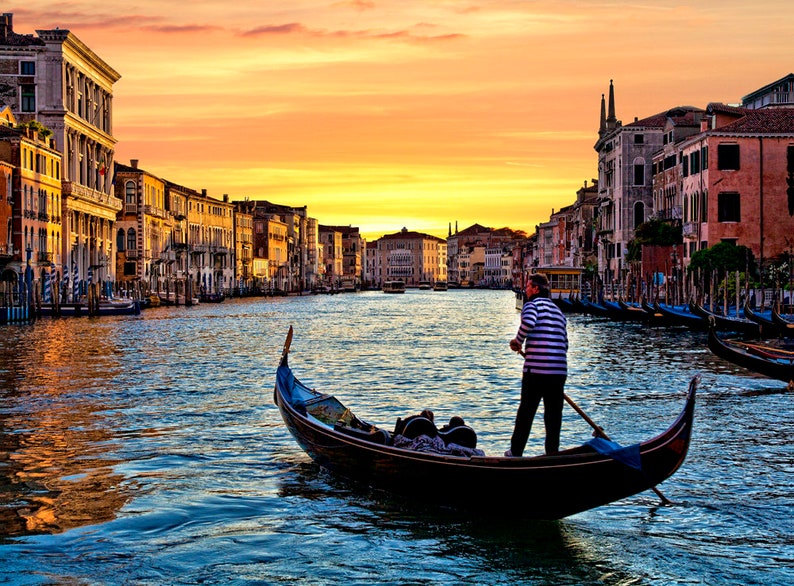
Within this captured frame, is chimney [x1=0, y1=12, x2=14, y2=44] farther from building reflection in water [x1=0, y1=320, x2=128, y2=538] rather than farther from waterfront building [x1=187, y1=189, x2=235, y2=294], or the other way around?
building reflection in water [x1=0, y1=320, x2=128, y2=538]

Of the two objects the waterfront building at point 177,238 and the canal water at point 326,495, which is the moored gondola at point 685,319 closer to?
the canal water at point 326,495

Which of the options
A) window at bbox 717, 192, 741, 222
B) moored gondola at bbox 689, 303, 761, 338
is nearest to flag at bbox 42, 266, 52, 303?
window at bbox 717, 192, 741, 222

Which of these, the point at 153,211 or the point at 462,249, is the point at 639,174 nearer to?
the point at 153,211

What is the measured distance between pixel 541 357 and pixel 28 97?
4673 centimetres

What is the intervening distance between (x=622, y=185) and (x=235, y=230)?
42.9 m

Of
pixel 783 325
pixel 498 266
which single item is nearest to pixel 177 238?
pixel 783 325

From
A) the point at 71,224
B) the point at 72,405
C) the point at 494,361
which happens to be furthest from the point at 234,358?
the point at 71,224

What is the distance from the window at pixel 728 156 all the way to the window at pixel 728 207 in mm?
895

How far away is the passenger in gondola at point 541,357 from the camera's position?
6852 mm

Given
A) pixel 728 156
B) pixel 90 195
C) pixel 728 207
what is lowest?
pixel 728 207

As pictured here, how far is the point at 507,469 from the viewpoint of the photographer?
6336 mm

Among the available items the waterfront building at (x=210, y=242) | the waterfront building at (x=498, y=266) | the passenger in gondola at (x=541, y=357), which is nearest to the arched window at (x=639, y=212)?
the waterfront building at (x=210, y=242)

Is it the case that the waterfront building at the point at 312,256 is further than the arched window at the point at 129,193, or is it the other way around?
the waterfront building at the point at 312,256

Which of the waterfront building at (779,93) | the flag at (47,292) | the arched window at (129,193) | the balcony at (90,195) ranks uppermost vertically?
the waterfront building at (779,93)
